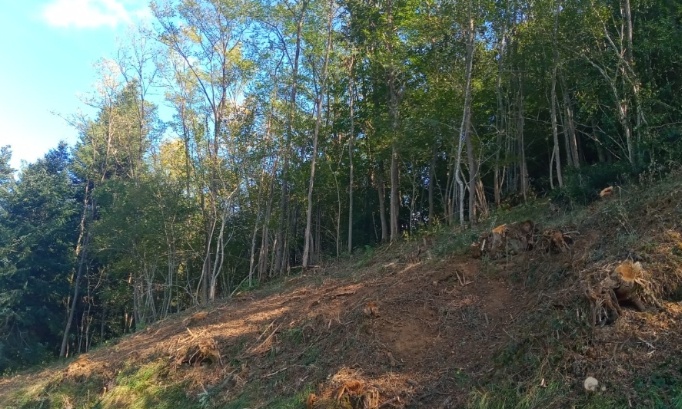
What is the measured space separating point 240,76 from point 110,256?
41.5ft

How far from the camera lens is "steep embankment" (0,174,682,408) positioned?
4.76 metres

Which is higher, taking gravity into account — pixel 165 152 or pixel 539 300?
pixel 165 152

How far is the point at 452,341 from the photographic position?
645 centimetres

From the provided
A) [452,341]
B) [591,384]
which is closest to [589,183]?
[452,341]

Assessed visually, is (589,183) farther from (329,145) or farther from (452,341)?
(329,145)

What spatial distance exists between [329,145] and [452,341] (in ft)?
50.8

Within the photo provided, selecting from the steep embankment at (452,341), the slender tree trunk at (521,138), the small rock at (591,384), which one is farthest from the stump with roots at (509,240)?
the slender tree trunk at (521,138)

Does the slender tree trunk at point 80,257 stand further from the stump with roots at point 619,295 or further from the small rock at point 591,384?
the small rock at point 591,384

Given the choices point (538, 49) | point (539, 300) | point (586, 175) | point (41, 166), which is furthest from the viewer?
point (41, 166)

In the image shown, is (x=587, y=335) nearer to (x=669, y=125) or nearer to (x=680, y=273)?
(x=680, y=273)

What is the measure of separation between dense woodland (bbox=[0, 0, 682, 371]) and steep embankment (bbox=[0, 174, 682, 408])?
3748mm

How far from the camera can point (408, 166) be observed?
21.4m

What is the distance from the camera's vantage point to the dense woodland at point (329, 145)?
1251 cm

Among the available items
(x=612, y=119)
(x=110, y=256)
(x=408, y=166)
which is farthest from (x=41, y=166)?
(x=612, y=119)
